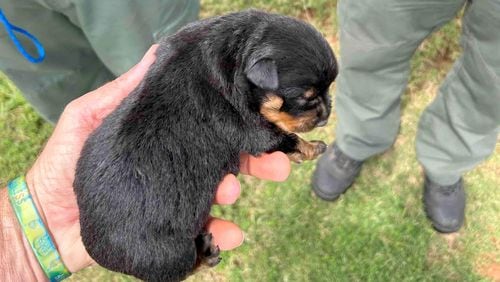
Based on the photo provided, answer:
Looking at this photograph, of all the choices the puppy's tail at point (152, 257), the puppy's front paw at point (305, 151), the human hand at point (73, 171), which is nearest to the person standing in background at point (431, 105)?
the puppy's front paw at point (305, 151)

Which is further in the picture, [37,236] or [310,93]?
[37,236]

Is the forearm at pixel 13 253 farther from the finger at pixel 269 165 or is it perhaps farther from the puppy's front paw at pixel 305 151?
the puppy's front paw at pixel 305 151

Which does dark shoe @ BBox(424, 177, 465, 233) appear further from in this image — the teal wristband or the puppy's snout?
the teal wristband

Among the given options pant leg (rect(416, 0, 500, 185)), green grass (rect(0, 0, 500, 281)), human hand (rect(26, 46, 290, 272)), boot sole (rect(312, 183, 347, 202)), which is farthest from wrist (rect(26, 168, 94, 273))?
pant leg (rect(416, 0, 500, 185))

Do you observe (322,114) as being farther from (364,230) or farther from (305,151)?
(364,230)

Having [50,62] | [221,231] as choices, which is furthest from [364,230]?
[50,62]
